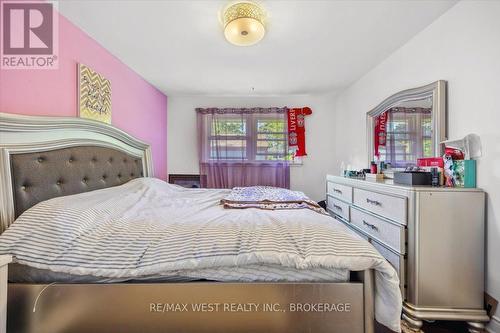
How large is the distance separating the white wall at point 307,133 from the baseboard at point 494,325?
2325mm

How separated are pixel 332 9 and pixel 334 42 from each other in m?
0.47

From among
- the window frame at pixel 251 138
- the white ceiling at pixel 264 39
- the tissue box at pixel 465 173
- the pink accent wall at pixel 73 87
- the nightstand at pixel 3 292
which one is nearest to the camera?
the nightstand at pixel 3 292

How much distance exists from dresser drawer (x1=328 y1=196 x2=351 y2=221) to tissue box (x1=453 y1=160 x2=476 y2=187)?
92 cm

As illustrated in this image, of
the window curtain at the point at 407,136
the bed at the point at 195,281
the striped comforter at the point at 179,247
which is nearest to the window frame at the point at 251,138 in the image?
the window curtain at the point at 407,136

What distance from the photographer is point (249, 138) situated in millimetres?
3500

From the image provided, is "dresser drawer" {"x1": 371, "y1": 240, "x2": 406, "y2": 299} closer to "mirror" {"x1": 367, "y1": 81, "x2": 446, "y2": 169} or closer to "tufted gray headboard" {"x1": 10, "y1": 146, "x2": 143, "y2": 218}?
"mirror" {"x1": 367, "y1": 81, "x2": 446, "y2": 169}

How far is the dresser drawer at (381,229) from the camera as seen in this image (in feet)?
4.84

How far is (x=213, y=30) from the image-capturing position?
1.76 m

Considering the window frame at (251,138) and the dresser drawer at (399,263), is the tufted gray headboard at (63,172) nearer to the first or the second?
the window frame at (251,138)

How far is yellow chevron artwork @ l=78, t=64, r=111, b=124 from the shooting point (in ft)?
5.65

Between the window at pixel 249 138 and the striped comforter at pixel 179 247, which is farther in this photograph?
the window at pixel 249 138

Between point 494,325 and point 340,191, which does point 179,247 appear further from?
point 340,191

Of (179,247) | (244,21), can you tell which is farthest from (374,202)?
(244,21)

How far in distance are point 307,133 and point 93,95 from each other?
9.28 ft
